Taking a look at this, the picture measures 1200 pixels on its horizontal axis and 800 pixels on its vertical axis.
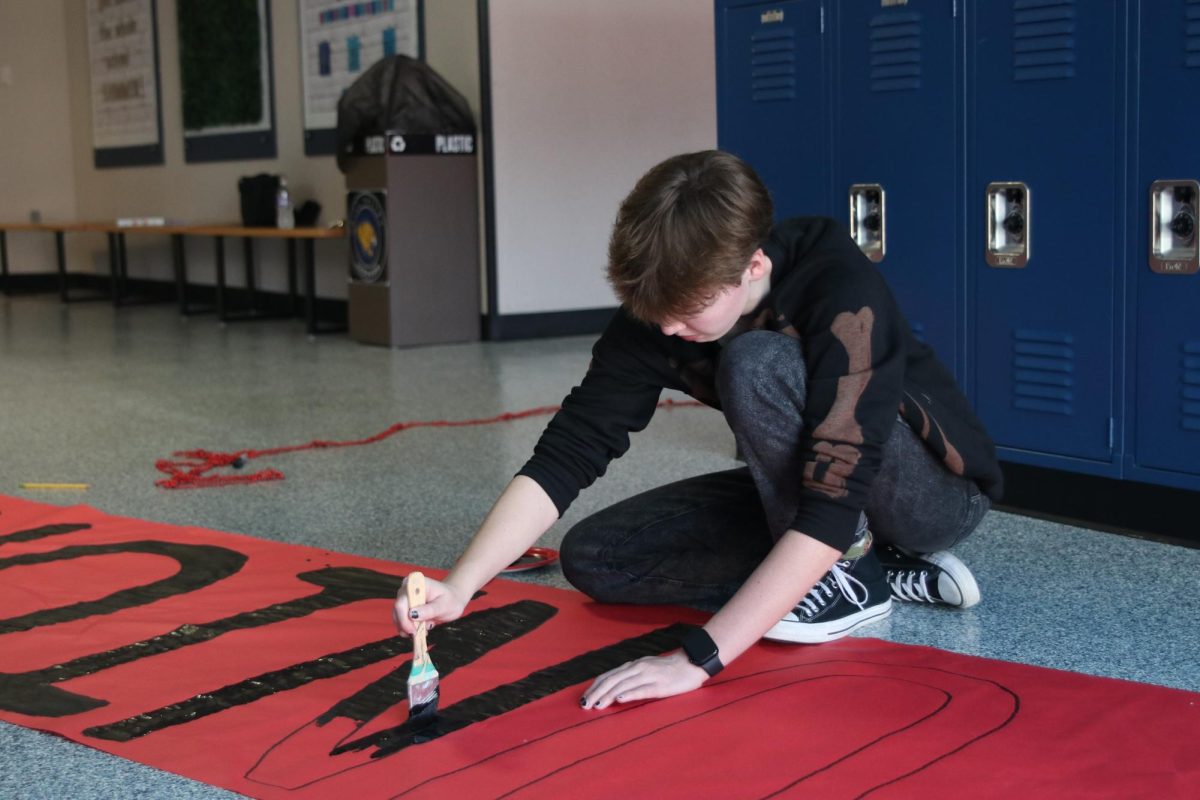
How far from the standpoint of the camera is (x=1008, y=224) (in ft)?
9.46

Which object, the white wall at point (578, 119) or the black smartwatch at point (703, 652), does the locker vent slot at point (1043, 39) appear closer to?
the black smartwatch at point (703, 652)

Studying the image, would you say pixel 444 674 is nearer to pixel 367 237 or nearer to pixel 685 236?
pixel 685 236

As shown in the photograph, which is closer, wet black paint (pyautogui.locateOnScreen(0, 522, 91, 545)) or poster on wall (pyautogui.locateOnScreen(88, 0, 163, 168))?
wet black paint (pyautogui.locateOnScreen(0, 522, 91, 545))

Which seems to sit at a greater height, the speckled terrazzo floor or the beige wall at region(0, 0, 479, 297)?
the beige wall at region(0, 0, 479, 297)

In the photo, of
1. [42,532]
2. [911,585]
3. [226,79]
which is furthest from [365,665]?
[226,79]

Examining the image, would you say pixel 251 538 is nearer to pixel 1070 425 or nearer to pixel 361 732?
pixel 361 732

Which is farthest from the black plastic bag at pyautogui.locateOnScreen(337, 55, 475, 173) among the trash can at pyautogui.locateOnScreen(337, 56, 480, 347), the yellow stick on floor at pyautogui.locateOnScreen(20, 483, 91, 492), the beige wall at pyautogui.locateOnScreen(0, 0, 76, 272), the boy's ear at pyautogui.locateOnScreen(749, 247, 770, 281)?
the beige wall at pyautogui.locateOnScreen(0, 0, 76, 272)

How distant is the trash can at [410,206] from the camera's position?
617cm

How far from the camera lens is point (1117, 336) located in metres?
2.70

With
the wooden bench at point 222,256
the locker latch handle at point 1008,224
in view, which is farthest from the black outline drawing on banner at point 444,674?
the wooden bench at point 222,256

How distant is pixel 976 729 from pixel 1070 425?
1278mm

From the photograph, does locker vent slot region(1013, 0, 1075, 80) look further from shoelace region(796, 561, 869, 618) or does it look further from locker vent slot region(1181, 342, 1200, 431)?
shoelace region(796, 561, 869, 618)

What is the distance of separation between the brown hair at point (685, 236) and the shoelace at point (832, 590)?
599 mm

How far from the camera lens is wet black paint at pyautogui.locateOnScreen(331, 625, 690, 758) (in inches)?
66.7
